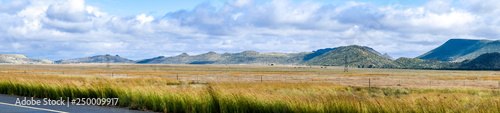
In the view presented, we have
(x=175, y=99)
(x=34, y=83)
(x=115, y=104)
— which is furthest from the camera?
(x=34, y=83)

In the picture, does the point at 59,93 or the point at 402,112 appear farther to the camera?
the point at 59,93

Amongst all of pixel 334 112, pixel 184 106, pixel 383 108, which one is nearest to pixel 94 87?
pixel 184 106

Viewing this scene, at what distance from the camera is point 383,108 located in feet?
34.0

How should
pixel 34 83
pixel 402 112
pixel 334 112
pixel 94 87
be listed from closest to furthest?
pixel 402 112 → pixel 334 112 → pixel 94 87 → pixel 34 83

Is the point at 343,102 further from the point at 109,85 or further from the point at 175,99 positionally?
the point at 109,85

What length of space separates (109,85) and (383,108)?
37.1 feet

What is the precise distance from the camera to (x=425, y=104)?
10.5m

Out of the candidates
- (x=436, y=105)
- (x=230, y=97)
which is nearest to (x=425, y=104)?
(x=436, y=105)

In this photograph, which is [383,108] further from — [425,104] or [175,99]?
[175,99]

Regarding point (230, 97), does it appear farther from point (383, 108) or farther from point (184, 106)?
point (383, 108)

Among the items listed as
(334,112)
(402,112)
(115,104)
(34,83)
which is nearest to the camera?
(402,112)

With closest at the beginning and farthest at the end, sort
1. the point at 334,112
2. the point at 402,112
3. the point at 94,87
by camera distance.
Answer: the point at 402,112
the point at 334,112
the point at 94,87

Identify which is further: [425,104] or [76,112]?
[76,112]

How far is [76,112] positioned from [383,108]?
360 inches
